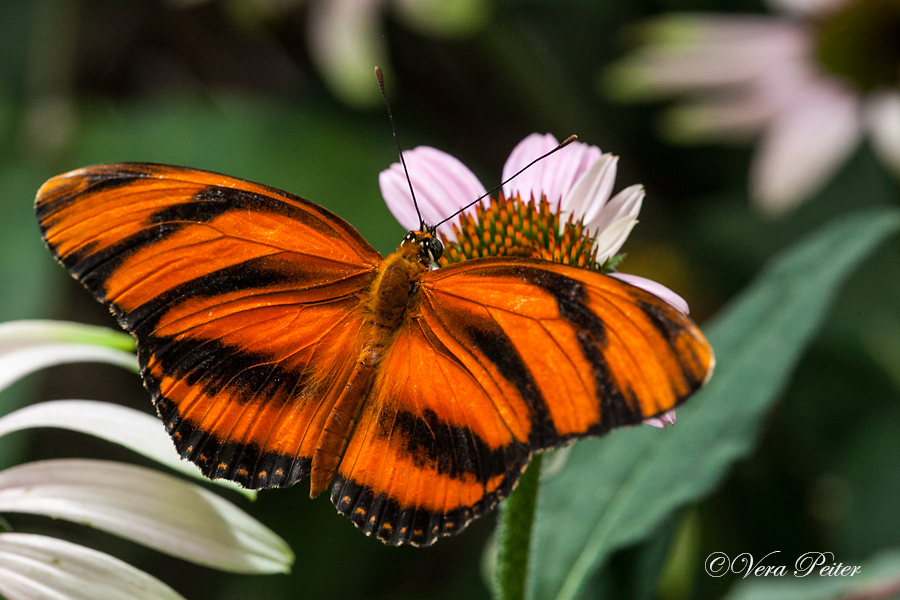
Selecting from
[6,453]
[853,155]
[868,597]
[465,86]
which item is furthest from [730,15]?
[6,453]

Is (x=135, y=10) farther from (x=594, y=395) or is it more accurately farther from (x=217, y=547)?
(x=594, y=395)

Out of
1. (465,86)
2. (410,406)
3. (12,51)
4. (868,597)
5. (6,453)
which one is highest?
(12,51)

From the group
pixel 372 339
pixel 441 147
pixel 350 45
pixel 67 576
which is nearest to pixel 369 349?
pixel 372 339

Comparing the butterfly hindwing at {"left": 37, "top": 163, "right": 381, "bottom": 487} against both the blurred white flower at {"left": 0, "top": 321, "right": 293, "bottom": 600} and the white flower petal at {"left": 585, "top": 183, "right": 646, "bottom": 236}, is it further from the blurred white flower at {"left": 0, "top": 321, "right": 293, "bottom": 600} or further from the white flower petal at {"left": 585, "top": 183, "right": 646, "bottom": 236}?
the white flower petal at {"left": 585, "top": 183, "right": 646, "bottom": 236}

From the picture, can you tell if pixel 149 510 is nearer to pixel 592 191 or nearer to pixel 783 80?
pixel 592 191

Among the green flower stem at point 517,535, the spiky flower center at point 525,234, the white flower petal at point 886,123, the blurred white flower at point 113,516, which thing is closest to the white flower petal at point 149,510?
the blurred white flower at point 113,516

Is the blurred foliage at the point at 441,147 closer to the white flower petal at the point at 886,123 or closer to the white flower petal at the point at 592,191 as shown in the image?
the white flower petal at the point at 886,123
